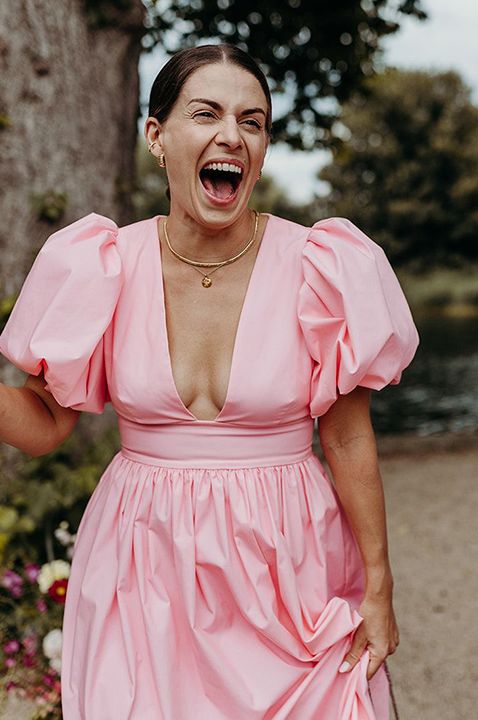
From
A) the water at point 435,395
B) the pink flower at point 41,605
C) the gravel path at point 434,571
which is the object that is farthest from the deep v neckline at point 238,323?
the water at point 435,395

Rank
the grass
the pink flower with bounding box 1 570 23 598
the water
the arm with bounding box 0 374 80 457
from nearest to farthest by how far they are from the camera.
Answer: the arm with bounding box 0 374 80 457 < the pink flower with bounding box 1 570 23 598 < the water < the grass

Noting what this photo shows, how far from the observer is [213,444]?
1775 mm

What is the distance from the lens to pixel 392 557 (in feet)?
16.2

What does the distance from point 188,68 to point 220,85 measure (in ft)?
0.29

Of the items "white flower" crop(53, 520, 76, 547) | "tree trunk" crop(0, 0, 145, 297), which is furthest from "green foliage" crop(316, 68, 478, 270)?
"white flower" crop(53, 520, 76, 547)

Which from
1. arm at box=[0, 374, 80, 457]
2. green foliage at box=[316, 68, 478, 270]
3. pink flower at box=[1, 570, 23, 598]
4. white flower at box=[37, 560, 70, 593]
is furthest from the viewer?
green foliage at box=[316, 68, 478, 270]

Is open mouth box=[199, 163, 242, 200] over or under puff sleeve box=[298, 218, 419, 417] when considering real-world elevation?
over

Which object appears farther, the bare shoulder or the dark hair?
the bare shoulder

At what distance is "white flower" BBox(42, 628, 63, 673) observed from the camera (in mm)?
2852

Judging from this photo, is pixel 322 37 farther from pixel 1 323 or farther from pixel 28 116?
pixel 1 323

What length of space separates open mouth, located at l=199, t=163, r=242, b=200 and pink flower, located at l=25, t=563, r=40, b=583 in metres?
2.03

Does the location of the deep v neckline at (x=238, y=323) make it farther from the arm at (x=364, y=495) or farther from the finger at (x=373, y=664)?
the finger at (x=373, y=664)

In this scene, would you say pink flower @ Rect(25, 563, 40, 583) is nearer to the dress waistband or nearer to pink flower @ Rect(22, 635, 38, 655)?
pink flower @ Rect(22, 635, 38, 655)

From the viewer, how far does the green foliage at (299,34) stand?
18.4 ft
